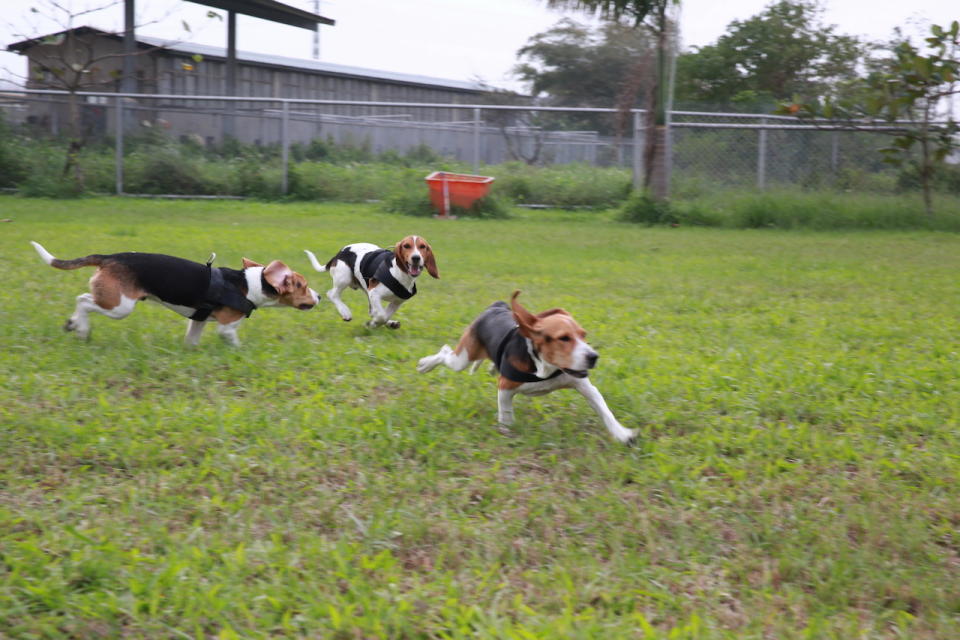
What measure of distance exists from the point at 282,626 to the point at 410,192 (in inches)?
597

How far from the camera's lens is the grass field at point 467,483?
9.39ft

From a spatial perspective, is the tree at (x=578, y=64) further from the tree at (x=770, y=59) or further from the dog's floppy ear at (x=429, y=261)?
the dog's floppy ear at (x=429, y=261)

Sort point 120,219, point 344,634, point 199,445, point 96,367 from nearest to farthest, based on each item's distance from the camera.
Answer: point 344,634 → point 199,445 → point 96,367 → point 120,219

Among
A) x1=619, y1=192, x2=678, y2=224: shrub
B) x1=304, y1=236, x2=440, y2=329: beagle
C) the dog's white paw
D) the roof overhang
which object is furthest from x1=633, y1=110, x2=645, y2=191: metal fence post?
the dog's white paw

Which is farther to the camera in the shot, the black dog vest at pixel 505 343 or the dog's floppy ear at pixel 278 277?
the dog's floppy ear at pixel 278 277

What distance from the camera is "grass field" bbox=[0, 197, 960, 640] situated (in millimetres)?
2863

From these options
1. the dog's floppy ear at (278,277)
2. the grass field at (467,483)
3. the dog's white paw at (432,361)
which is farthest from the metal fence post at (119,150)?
the dog's white paw at (432,361)

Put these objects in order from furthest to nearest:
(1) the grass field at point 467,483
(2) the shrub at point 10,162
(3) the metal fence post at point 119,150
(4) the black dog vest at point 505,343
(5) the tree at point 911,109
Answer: (3) the metal fence post at point 119,150 → (2) the shrub at point 10,162 → (5) the tree at point 911,109 → (4) the black dog vest at point 505,343 → (1) the grass field at point 467,483

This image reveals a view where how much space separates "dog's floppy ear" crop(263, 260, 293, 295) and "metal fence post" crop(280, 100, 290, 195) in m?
13.4

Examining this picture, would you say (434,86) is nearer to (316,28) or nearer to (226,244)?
(316,28)

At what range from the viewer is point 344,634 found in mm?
2709

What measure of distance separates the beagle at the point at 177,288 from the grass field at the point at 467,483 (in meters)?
0.23

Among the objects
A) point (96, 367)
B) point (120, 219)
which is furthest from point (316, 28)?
point (96, 367)

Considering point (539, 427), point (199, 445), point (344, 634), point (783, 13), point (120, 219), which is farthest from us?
point (783, 13)
